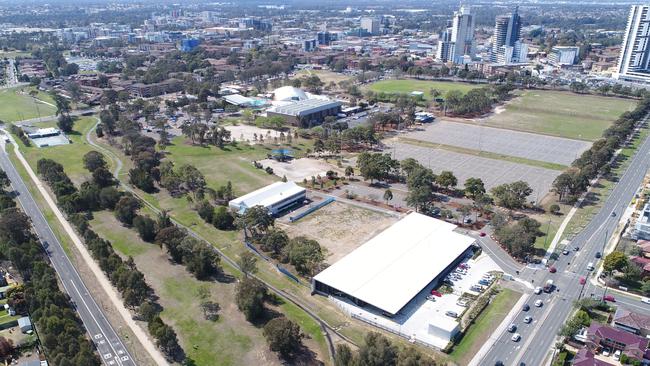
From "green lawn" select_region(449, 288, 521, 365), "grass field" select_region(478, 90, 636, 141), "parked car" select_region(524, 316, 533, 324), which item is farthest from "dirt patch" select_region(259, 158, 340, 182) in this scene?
"grass field" select_region(478, 90, 636, 141)

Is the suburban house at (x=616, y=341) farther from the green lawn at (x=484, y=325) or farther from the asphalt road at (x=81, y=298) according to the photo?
the asphalt road at (x=81, y=298)

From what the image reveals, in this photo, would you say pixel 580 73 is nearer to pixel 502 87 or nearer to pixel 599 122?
pixel 502 87

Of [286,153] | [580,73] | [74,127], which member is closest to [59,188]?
[286,153]

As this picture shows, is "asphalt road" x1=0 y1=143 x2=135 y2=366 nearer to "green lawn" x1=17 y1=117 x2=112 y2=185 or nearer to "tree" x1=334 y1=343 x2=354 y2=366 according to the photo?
"green lawn" x1=17 y1=117 x2=112 y2=185

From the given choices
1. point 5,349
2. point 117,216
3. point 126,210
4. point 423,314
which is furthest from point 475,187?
point 5,349

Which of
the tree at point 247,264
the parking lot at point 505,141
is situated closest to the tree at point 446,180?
the parking lot at point 505,141

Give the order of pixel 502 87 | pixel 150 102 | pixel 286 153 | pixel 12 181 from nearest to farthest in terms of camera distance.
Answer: pixel 12 181 < pixel 286 153 < pixel 150 102 < pixel 502 87
